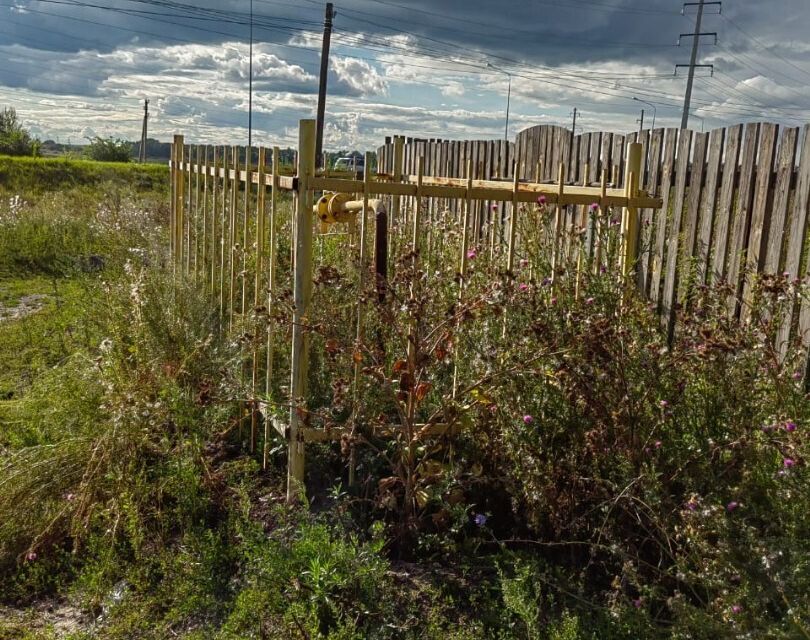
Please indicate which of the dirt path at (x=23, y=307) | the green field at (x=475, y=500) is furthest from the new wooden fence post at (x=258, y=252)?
the dirt path at (x=23, y=307)

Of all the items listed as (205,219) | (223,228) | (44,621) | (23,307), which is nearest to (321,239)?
(223,228)

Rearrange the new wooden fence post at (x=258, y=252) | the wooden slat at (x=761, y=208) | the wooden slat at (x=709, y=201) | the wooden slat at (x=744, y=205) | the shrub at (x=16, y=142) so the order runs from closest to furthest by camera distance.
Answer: the new wooden fence post at (x=258, y=252)
the wooden slat at (x=761, y=208)
the wooden slat at (x=744, y=205)
the wooden slat at (x=709, y=201)
the shrub at (x=16, y=142)

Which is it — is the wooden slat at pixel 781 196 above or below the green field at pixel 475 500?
above

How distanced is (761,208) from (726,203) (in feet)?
0.99

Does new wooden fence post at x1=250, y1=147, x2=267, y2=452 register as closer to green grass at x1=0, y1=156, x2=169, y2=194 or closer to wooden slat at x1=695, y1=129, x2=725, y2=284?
wooden slat at x1=695, y1=129, x2=725, y2=284

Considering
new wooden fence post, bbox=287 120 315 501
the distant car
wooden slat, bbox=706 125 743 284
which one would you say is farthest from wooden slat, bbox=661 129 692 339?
new wooden fence post, bbox=287 120 315 501

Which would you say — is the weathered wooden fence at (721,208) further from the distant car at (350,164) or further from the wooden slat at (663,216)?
the distant car at (350,164)

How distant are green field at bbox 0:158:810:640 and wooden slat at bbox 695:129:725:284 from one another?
7.73 ft

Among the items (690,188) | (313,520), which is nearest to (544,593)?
(313,520)

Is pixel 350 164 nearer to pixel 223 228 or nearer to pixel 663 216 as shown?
pixel 223 228

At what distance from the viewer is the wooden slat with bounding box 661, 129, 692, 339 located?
5.59 meters

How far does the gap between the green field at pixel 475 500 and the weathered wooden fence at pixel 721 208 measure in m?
1.41

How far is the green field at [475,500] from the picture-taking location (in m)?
2.40

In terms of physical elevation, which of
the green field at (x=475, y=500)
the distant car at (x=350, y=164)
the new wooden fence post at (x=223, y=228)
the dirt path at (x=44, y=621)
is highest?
the distant car at (x=350, y=164)
